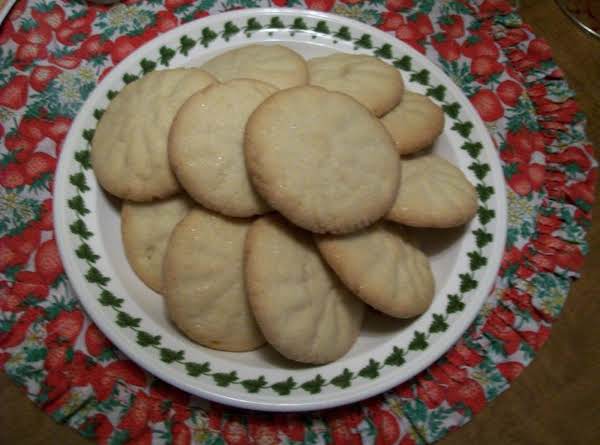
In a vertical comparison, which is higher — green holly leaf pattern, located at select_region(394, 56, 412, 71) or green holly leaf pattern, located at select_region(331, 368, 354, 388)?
green holly leaf pattern, located at select_region(394, 56, 412, 71)

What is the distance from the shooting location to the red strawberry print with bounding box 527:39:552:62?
1465 mm

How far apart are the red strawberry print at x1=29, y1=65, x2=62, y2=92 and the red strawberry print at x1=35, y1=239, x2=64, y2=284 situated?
1.49 ft

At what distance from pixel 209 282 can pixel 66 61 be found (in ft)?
2.70

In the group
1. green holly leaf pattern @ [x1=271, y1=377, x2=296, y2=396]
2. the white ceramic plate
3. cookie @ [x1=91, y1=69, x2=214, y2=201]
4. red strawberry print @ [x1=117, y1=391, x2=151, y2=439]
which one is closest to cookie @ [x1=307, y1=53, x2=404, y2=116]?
the white ceramic plate

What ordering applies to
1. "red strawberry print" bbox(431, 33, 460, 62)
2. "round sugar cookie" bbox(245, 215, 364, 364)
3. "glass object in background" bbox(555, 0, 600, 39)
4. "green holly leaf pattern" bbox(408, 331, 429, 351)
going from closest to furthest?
"round sugar cookie" bbox(245, 215, 364, 364)
"green holly leaf pattern" bbox(408, 331, 429, 351)
"red strawberry print" bbox(431, 33, 460, 62)
"glass object in background" bbox(555, 0, 600, 39)

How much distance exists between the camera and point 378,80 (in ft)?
3.66

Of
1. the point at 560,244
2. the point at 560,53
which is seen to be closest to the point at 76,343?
the point at 560,244

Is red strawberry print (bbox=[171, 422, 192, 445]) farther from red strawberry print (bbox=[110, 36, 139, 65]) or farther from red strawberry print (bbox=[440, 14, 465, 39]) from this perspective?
red strawberry print (bbox=[440, 14, 465, 39])

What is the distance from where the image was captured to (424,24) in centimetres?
149

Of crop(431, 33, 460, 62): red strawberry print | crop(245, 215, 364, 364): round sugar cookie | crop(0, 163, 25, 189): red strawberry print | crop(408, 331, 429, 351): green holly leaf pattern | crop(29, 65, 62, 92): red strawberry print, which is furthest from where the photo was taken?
crop(431, 33, 460, 62): red strawberry print

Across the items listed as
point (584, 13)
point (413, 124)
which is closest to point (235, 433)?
point (413, 124)

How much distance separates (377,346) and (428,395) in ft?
0.70

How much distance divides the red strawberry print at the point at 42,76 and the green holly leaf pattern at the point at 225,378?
35.9 inches

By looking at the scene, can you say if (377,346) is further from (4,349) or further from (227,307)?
(4,349)
